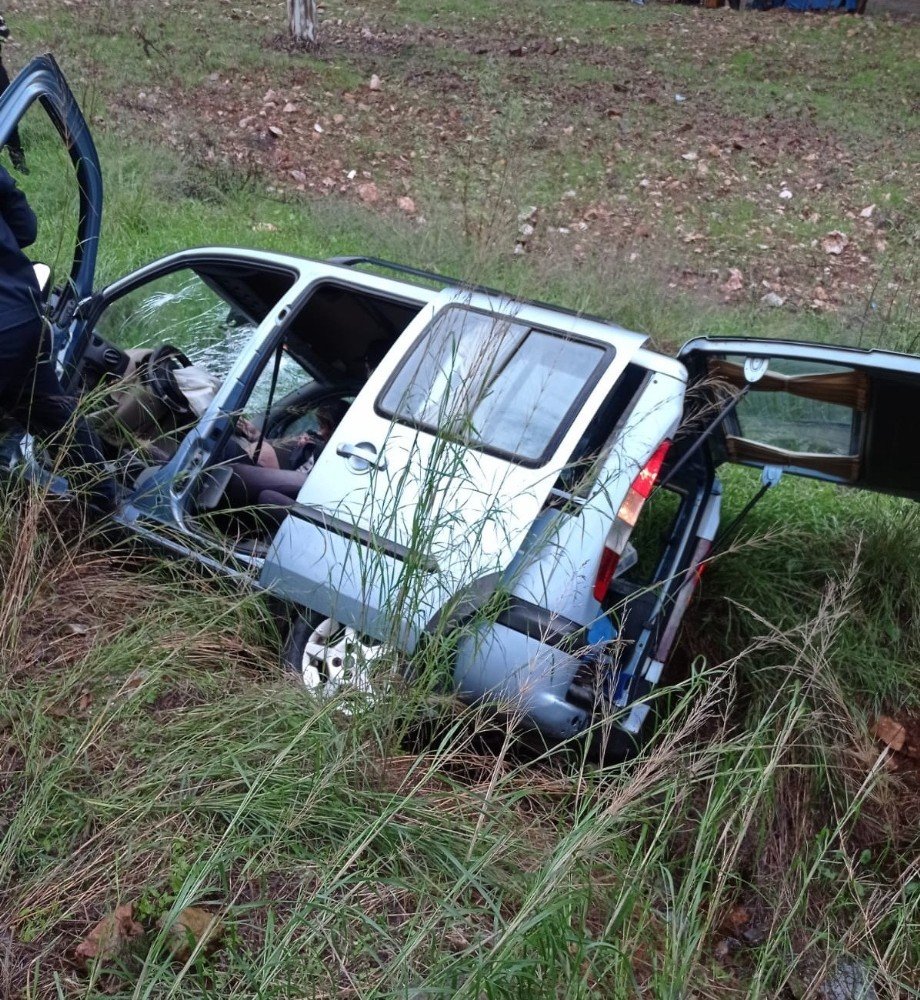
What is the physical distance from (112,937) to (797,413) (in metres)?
2.93

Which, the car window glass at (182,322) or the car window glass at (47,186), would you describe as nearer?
the car window glass at (182,322)

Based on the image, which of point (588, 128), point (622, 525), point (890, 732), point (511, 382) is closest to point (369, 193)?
point (588, 128)

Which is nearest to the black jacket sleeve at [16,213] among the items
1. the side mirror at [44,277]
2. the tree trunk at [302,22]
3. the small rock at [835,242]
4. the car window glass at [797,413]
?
the side mirror at [44,277]

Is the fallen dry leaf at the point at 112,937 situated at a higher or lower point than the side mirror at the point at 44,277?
lower

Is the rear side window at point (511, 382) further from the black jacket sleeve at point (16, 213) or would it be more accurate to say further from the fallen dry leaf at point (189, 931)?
the fallen dry leaf at point (189, 931)

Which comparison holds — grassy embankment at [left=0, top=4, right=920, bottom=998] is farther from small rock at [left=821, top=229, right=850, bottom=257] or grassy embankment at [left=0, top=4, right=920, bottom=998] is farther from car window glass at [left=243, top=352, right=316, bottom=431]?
small rock at [left=821, top=229, right=850, bottom=257]

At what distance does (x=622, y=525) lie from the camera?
3061 millimetres

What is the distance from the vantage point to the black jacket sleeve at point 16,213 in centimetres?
325

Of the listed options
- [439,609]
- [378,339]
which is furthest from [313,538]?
[378,339]

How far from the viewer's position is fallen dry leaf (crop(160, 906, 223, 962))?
2129mm

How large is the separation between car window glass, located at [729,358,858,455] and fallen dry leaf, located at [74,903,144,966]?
2559 mm

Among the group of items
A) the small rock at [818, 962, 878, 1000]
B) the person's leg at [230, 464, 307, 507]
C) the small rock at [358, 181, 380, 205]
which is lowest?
the small rock at [818, 962, 878, 1000]

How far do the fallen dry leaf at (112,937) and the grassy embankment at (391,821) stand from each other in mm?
32

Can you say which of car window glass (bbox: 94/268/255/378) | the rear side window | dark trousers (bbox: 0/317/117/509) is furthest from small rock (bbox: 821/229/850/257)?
dark trousers (bbox: 0/317/117/509)
